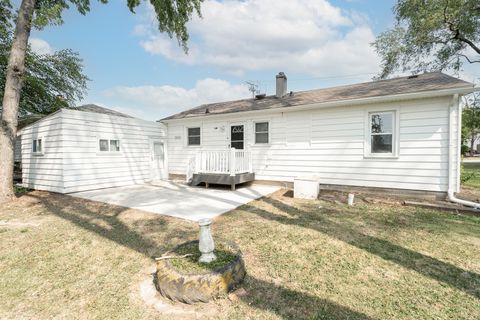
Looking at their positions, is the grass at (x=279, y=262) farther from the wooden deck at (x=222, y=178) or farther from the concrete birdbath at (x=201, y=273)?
the wooden deck at (x=222, y=178)

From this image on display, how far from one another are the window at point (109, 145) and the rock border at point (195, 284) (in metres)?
7.76

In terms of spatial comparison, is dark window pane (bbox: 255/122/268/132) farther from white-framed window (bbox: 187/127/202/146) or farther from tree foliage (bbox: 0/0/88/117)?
tree foliage (bbox: 0/0/88/117)

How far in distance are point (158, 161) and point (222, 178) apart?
4082 mm

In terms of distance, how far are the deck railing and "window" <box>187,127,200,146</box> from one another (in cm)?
173

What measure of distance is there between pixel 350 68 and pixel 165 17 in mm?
15236

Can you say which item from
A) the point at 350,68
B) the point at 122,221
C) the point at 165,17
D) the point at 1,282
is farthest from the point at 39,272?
the point at 350,68

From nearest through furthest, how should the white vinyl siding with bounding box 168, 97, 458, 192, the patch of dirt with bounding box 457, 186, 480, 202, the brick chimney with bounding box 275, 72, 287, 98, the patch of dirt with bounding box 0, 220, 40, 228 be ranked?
the patch of dirt with bounding box 0, 220, 40, 228, the patch of dirt with bounding box 457, 186, 480, 202, the white vinyl siding with bounding box 168, 97, 458, 192, the brick chimney with bounding box 275, 72, 287, 98

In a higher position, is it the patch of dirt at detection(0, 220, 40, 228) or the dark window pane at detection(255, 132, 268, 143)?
the dark window pane at detection(255, 132, 268, 143)

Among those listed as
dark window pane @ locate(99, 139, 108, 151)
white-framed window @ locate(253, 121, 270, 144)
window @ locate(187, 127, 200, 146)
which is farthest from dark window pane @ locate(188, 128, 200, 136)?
dark window pane @ locate(99, 139, 108, 151)

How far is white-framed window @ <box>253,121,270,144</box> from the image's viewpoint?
877 centimetres

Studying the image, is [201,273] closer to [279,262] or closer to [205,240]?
[205,240]

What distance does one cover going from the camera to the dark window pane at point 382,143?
6.66 meters

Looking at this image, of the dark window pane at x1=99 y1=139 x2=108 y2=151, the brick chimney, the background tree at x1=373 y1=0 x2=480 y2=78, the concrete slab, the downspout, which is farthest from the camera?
the background tree at x1=373 y1=0 x2=480 y2=78

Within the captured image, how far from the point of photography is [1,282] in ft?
8.85
